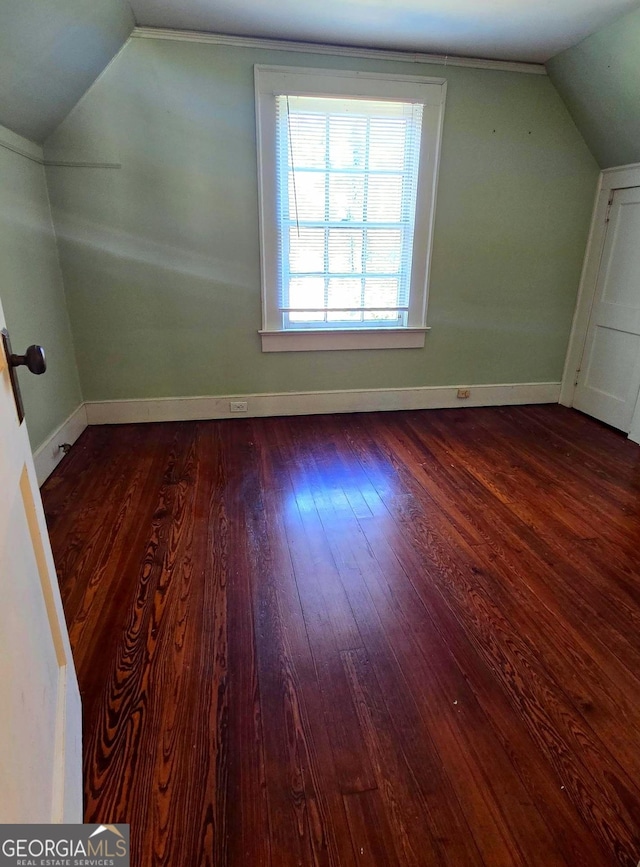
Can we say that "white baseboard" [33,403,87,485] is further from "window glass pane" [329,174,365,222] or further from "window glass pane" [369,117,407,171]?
"window glass pane" [369,117,407,171]

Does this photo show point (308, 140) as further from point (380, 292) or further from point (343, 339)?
point (343, 339)

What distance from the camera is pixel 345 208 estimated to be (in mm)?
3281

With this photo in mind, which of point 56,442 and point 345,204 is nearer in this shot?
point 56,442

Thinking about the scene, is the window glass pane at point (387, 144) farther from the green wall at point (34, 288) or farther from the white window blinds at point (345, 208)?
the green wall at point (34, 288)

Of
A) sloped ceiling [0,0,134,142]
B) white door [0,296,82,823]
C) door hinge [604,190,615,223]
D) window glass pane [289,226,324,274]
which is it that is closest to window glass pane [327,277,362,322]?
window glass pane [289,226,324,274]

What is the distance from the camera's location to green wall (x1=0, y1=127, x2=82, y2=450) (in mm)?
2426

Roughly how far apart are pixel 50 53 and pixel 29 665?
266 centimetres

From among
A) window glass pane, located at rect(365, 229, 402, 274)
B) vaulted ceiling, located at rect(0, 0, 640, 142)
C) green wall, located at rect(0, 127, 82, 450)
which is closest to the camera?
vaulted ceiling, located at rect(0, 0, 640, 142)

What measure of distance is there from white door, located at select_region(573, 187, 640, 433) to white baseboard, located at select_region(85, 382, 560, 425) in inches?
16.2

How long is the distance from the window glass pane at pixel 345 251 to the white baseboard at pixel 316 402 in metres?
0.93

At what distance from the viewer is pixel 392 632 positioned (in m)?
1.67

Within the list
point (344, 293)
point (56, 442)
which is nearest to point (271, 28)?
point (344, 293)

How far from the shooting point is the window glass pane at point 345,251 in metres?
3.33

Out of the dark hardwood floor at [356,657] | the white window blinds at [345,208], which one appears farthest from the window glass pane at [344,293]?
the dark hardwood floor at [356,657]
